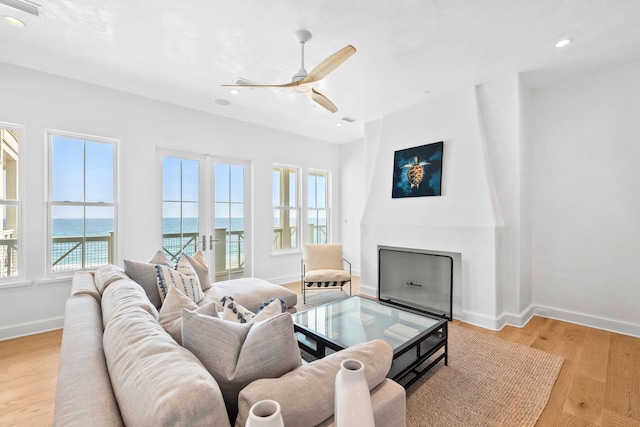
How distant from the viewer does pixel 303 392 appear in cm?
94

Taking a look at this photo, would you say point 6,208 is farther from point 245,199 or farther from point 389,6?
point 389,6

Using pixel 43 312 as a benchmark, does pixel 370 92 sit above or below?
above

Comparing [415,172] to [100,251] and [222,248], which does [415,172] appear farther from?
[100,251]

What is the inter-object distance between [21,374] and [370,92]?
4.47 meters

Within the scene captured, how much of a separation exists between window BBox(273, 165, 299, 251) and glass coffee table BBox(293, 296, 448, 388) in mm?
2658

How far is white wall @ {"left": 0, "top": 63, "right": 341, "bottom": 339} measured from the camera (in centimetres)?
307

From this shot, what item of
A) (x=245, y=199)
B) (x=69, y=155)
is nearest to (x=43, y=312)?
(x=69, y=155)

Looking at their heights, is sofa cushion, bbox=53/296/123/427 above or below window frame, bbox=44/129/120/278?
below

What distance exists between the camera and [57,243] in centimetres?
331

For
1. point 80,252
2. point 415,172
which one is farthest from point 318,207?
point 80,252

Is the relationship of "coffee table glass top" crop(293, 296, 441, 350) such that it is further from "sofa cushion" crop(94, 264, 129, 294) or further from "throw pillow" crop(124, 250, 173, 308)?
"sofa cushion" crop(94, 264, 129, 294)

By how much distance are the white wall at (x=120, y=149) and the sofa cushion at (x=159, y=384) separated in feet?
10.2

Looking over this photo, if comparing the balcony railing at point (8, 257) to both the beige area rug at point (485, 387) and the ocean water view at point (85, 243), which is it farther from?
the beige area rug at point (485, 387)

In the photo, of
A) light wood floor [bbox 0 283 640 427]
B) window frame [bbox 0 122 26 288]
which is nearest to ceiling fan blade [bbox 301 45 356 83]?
light wood floor [bbox 0 283 640 427]
